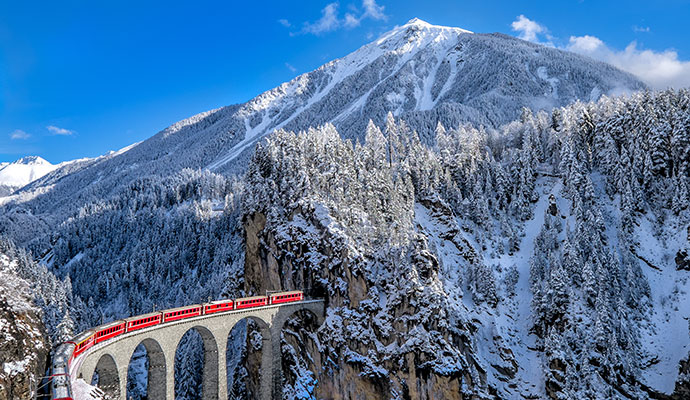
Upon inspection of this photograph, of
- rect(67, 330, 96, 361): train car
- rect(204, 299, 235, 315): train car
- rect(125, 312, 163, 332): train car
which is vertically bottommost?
rect(67, 330, 96, 361): train car

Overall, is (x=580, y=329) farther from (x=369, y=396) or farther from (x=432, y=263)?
(x=369, y=396)

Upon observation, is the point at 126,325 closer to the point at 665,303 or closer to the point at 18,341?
the point at 18,341

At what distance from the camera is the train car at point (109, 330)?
32.7 metres

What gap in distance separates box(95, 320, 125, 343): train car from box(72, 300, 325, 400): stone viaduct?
43cm

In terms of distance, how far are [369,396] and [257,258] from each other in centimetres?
2783

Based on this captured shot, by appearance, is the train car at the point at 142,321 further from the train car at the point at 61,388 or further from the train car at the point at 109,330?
the train car at the point at 61,388

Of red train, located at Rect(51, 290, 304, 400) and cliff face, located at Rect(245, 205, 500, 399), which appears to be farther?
cliff face, located at Rect(245, 205, 500, 399)

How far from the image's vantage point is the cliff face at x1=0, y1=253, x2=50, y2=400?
27.6 m

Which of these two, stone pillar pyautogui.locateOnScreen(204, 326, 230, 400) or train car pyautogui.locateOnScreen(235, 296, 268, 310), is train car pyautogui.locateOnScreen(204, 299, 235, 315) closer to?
train car pyautogui.locateOnScreen(235, 296, 268, 310)

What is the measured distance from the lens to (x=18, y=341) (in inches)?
1171

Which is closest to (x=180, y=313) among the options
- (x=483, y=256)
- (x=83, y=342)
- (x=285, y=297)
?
(x=83, y=342)

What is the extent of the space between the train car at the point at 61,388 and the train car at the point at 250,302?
22.1 meters

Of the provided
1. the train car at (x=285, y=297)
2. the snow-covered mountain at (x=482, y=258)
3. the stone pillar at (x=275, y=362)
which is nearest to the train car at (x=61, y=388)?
the snow-covered mountain at (x=482, y=258)

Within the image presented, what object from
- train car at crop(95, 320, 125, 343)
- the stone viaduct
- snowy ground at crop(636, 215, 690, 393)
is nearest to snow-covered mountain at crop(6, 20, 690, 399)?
snowy ground at crop(636, 215, 690, 393)
